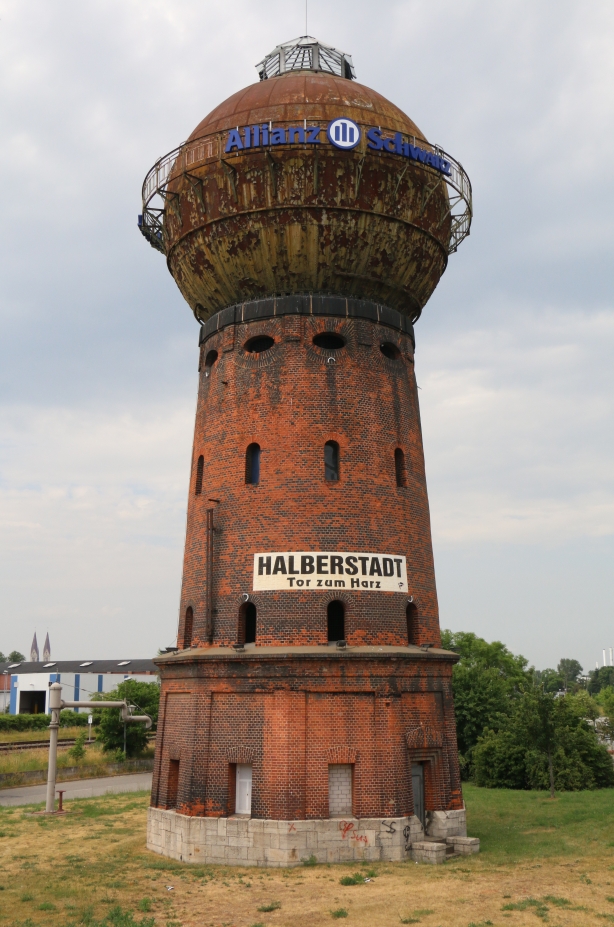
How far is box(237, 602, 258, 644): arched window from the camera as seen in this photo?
2155 centimetres

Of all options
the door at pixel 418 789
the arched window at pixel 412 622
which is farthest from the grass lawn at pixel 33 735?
the arched window at pixel 412 622

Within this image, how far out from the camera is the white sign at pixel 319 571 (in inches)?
832

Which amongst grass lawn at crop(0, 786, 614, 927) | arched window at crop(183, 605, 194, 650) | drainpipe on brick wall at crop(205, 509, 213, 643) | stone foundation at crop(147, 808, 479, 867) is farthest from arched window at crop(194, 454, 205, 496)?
grass lawn at crop(0, 786, 614, 927)

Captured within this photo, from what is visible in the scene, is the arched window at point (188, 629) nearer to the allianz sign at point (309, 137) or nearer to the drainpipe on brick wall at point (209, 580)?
the drainpipe on brick wall at point (209, 580)

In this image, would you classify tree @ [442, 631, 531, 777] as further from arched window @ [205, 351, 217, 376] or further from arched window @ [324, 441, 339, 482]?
arched window @ [205, 351, 217, 376]

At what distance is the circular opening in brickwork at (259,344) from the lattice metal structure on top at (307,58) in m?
11.0

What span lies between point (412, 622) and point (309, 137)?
46.2 feet

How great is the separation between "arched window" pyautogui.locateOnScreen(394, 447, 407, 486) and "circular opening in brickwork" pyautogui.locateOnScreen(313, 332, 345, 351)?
11.7 ft

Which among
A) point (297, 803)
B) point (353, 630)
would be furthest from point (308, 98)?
point (297, 803)

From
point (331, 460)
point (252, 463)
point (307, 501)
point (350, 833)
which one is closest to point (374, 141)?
point (331, 460)

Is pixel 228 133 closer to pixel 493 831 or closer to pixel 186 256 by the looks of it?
pixel 186 256

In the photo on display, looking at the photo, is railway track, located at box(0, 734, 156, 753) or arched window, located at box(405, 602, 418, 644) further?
railway track, located at box(0, 734, 156, 753)

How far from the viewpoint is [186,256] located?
24.9m

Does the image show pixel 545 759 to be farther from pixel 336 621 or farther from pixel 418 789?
pixel 336 621
